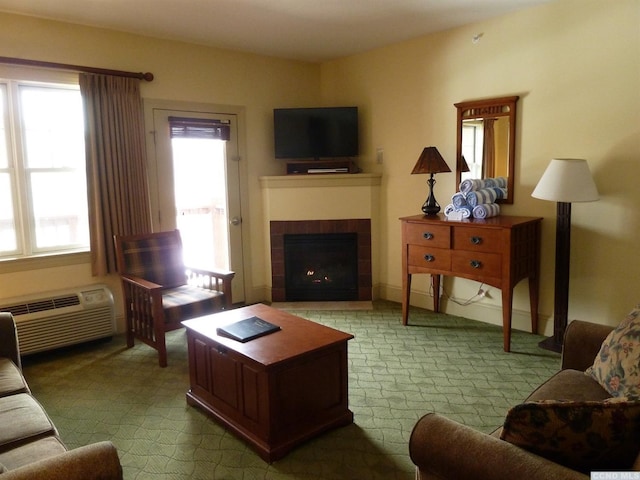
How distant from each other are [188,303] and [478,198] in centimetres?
239

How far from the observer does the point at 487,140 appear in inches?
160

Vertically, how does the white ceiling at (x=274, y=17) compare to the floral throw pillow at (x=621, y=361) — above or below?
above

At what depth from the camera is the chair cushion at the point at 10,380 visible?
2145 millimetres

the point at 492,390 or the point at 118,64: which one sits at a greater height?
the point at 118,64

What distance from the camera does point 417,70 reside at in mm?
4535

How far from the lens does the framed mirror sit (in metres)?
3.93

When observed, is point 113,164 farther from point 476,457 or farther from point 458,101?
point 476,457

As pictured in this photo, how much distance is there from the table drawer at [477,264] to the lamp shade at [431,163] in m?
0.79

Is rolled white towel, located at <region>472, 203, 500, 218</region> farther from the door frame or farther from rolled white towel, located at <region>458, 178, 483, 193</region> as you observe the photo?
the door frame

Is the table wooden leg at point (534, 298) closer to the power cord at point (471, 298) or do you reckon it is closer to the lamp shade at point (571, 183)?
the power cord at point (471, 298)

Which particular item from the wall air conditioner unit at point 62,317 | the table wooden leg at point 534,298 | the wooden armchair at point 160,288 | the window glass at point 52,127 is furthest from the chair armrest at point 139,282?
the table wooden leg at point 534,298

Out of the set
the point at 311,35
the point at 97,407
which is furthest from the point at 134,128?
the point at 97,407

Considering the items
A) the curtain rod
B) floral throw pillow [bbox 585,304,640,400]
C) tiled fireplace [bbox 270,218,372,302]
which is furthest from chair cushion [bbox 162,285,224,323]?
floral throw pillow [bbox 585,304,640,400]

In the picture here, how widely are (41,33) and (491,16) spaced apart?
3.53 m
